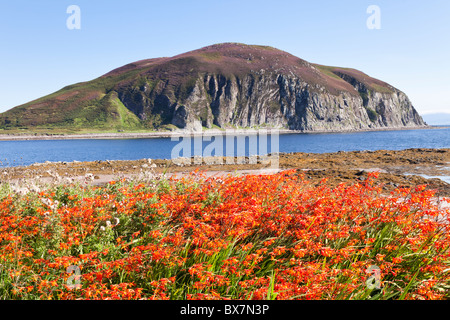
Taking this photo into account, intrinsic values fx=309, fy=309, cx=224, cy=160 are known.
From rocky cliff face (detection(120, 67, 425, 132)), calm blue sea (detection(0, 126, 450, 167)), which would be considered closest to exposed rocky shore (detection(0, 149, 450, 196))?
calm blue sea (detection(0, 126, 450, 167))

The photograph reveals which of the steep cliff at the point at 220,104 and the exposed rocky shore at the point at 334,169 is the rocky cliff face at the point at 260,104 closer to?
the steep cliff at the point at 220,104

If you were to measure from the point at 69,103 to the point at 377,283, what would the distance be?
20657cm

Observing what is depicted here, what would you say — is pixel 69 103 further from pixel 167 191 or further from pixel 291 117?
pixel 167 191

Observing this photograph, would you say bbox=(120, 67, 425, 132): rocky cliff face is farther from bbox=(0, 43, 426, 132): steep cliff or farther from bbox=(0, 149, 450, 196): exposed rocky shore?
bbox=(0, 149, 450, 196): exposed rocky shore

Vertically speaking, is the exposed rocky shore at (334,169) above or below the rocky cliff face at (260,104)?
below

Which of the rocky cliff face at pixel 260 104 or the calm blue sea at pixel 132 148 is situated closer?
the calm blue sea at pixel 132 148

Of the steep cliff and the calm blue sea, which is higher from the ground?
the steep cliff

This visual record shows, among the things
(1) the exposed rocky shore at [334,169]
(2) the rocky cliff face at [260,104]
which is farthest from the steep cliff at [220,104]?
(1) the exposed rocky shore at [334,169]

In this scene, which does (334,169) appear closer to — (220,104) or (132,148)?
(132,148)

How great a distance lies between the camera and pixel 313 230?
14.9 ft

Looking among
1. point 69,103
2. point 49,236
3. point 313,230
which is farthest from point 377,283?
point 69,103

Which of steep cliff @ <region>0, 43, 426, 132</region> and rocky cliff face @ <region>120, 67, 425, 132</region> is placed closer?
steep cliff @ <region>0, 43, 426, 132</region>

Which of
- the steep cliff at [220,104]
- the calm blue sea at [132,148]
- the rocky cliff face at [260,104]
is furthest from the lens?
the rocky cliff face at [260,104]

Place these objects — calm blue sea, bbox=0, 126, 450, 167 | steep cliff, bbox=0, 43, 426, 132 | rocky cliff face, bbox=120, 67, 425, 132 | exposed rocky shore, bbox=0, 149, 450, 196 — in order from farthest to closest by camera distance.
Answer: rocky cliff face, bbox=120, 67, 425, 132 → steep cliff, bbox=0, 43, 426, 132 → calm blue sea, bbox=0, 126, 450, 167 → exposed rocky shore, bbox=0, 149, 450, 196
